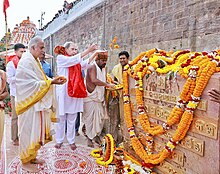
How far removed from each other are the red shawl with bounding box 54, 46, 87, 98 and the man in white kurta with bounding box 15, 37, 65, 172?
2.47ft

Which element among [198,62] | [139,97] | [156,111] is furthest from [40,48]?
[198,62]

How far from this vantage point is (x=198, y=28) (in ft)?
16.8

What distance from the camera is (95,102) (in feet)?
15.3

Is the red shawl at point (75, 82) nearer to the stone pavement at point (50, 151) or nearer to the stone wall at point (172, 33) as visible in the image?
the stone pavement at point (50, 151)

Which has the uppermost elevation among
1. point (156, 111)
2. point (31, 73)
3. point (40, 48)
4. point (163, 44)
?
point (163, 44)

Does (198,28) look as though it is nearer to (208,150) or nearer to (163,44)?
(163,44)

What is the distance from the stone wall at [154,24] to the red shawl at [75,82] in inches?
98.1

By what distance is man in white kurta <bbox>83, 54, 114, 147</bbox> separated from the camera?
4.52 meters

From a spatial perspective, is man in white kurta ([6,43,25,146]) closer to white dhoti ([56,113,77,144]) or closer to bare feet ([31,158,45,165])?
white dhoti ([56,113,77,144])

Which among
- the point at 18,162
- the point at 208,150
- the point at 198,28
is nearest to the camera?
the point at 208,150

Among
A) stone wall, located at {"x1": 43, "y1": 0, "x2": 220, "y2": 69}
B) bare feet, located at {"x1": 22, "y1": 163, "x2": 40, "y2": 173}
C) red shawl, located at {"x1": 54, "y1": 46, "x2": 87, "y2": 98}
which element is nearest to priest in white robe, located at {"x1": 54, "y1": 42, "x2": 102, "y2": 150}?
red shawl, located at {"x1": 54, "y1": 46, "x2": 87, "y2": 98}

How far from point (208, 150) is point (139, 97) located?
1.09 meters

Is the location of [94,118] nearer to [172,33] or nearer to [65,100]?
[65,100]

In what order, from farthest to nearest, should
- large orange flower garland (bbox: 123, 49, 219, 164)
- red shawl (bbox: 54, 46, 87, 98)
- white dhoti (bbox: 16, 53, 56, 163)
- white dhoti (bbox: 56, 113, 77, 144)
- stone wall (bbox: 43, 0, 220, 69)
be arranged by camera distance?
1. stone wall (bbox: 43, 0, 220, 69)
2. white dhoti (bbox: 56, 113, 77, 144)
3. red shawl (bbox: 54, 46, 87, 98)
4. white dhoti (bbox: 16, 53, 56, 163)
5. large orange flower garland (bbox: 123, 49, 219, 164)
